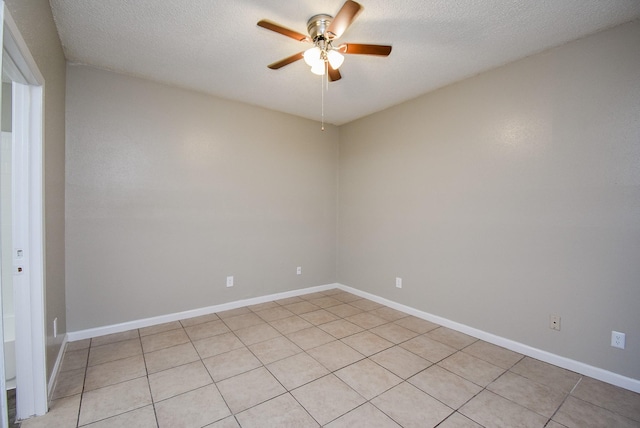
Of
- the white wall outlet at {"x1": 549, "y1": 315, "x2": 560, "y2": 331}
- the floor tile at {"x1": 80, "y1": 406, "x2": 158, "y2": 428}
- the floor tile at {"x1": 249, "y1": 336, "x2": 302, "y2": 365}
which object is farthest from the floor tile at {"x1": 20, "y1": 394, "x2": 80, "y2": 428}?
the white wall outlet at {"x1": 549, "y1": 315, "x2": 560, "y2": 331}

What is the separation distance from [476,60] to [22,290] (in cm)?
373

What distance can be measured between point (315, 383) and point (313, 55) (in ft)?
7.64

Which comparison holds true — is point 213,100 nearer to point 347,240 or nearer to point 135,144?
point 135,144

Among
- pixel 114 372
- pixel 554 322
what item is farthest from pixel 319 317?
pixel 554 322

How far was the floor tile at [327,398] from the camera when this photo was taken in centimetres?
177

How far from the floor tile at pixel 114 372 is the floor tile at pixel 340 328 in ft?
5.38

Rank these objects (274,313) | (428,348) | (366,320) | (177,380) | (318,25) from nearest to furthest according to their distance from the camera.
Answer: (318,25) → (177,380) → (428,348) → (366,320) → (274,313)

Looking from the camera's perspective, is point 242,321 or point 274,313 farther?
point 274,313

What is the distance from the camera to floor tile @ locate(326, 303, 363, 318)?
3.43 m

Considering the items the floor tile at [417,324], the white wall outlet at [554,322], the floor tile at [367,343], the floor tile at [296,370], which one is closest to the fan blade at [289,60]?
the floor tile at [296,370]

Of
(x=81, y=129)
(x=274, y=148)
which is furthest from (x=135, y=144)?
(x=274, y=148)

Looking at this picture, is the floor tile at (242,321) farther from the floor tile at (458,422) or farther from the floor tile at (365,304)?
the floor tile at (458,422)

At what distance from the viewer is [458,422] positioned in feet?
5.61

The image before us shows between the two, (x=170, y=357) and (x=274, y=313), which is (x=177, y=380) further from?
(x=274, y=313)
